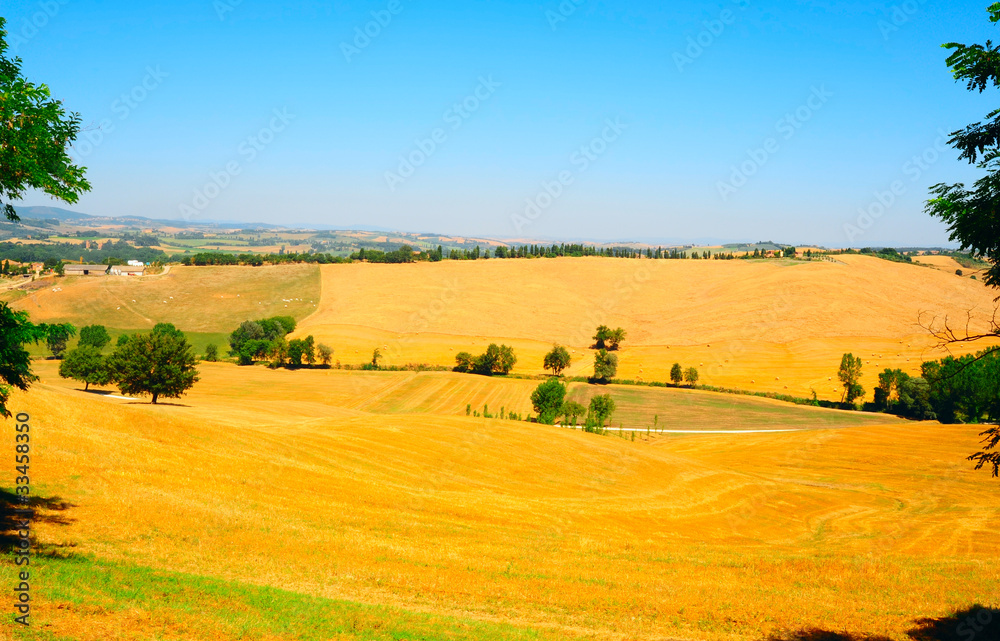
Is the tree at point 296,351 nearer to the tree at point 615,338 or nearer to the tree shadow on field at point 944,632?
the tree at point 615,338

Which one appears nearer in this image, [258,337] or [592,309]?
[258,337]

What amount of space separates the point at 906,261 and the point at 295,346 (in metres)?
176

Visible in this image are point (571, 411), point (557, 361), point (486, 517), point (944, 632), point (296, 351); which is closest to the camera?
point (944, 632)

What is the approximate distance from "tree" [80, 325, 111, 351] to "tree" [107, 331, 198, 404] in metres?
54.0

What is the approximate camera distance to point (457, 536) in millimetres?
23938

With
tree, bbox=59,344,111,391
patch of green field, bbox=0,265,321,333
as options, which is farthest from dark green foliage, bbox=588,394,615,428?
patch of green field, bbox=0,265,321,333

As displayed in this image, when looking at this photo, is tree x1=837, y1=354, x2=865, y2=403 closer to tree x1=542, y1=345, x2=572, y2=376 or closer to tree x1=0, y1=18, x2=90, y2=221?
tree x1=542, y1=345, x2=572, y2=376

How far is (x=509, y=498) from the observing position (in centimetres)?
3234

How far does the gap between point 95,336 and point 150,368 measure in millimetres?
60040

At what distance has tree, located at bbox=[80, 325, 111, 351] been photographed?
9988cm

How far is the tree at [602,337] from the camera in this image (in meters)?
122

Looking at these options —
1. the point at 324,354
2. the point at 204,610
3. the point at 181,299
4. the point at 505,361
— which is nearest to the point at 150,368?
the point at 324,354

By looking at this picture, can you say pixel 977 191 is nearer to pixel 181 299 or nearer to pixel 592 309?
pixel 592 309

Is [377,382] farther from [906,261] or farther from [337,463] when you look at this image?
[906,261]
